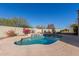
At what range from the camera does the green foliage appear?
7226mm

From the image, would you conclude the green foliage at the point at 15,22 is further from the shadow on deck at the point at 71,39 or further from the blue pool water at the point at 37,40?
the shadow on deck at the point at 71,39

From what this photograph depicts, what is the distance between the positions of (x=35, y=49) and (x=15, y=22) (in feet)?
4.03

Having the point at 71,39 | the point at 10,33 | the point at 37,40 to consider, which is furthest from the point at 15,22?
the point at 71,39

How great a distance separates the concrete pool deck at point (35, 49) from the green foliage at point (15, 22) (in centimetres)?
48

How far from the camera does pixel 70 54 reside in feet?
23.2

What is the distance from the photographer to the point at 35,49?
7191mm

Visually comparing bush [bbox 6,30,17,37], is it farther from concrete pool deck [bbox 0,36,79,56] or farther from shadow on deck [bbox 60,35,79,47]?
shadow on deck [bbox 60,35,79,47]

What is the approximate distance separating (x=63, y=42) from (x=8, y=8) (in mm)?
2335

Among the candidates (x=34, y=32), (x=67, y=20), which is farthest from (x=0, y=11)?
(x=67, y=20)

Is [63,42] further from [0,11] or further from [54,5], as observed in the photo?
[0,11]

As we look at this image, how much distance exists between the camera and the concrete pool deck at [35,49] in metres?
7.04

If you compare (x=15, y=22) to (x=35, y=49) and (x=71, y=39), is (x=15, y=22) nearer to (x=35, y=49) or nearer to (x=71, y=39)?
(x=35, y=49)

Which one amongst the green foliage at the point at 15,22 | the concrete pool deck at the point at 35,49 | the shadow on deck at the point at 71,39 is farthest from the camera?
the shadow on deck at the point at 71,39

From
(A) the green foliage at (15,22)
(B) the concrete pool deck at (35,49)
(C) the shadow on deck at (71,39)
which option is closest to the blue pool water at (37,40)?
(B) the concrete pool deck at (35,49)
